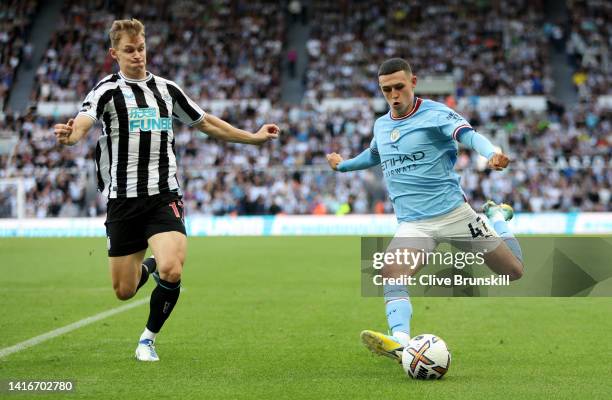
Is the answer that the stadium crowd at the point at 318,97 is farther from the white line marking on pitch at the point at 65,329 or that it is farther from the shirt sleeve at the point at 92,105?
the shirt sleeve at the point at 92,105

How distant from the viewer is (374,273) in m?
8.56

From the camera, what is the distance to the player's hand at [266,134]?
750cm

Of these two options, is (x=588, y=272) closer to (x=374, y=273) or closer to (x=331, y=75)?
(x=374, y=273)

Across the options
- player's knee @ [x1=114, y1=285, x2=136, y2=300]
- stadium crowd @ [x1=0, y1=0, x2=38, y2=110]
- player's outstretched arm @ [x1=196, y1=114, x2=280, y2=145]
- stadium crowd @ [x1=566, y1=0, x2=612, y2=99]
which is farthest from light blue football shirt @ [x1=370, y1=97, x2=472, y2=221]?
stadium crowd @ [x1=0, y1=0, x2=38, y2=110]

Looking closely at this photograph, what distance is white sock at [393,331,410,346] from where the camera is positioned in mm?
6659

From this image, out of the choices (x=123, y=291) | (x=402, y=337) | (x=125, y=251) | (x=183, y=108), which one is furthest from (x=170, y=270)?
(x=402, y=337)

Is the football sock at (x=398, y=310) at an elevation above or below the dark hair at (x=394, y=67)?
below

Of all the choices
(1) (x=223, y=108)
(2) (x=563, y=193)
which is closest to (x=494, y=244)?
(2) (x=563, y=193)

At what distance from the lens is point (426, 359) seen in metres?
6.27

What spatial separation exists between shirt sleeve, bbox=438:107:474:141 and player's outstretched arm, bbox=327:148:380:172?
87 centimetres

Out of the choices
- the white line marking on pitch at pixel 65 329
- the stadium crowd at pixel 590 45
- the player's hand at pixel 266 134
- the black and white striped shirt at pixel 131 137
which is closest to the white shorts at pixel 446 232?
the player's hand at pixel 266 134

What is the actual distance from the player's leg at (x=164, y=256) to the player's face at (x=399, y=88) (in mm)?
1841

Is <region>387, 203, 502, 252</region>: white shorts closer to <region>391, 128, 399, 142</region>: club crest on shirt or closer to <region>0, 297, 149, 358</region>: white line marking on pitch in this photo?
<region>391, 128, 399, 142</region>: club crest on shirt

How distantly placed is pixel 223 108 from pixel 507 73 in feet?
38.0
